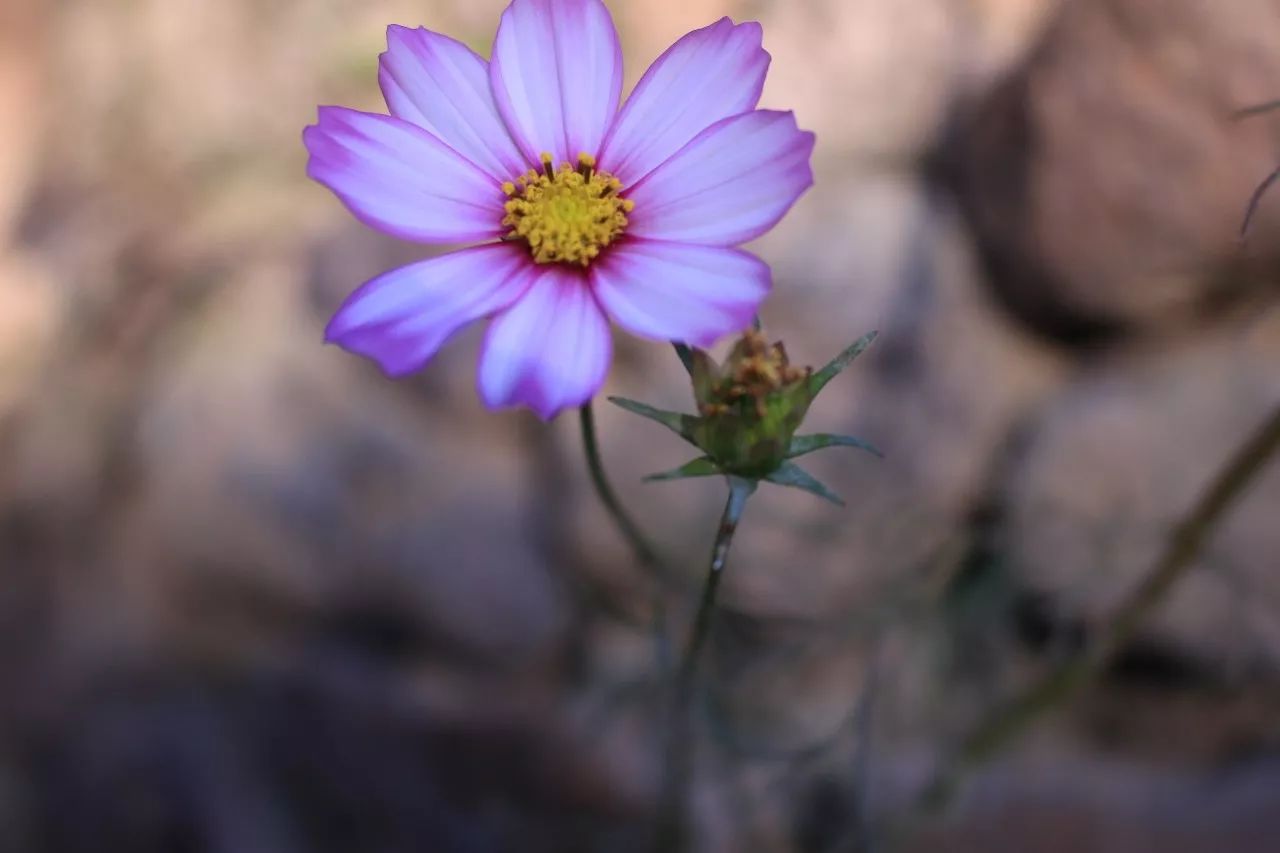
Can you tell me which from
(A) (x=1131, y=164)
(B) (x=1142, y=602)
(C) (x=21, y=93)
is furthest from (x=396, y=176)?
(C) (x=21, y=93)

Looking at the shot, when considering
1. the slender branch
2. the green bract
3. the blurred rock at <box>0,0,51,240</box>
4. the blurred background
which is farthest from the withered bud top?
the blurred rock at <box>0,0,51,240</box>

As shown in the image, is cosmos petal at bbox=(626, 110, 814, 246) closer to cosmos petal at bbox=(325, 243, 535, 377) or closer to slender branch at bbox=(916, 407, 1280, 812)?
cosmos petal at bbox=(325, 243, 535, 377)

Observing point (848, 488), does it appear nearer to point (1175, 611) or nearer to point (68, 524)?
point (1175, 611)

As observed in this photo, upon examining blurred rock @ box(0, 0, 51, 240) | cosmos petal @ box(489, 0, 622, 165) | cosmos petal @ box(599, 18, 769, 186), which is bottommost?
cosmos petal @ box(599, 18, 769, 186)

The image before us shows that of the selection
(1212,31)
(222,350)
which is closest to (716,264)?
(1212,31)

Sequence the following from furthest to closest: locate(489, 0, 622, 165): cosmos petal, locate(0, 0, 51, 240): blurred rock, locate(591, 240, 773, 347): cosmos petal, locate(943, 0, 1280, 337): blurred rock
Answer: locate(0, 0, 51, 240): blurred rock, locate(943, 0, 1280, 337): blurred rock, locate(489, 0, 622, 165): cosmos petal, locate(591, 240, 773, 347): cosmos petal

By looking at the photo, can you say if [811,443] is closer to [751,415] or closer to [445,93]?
[751,415]
